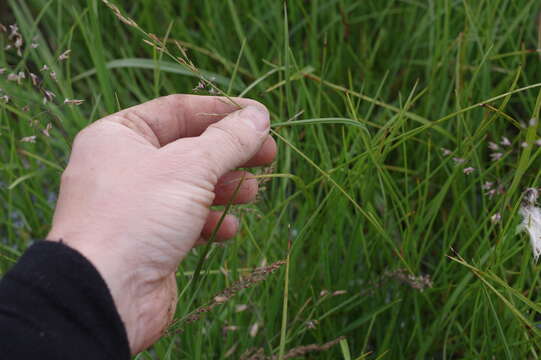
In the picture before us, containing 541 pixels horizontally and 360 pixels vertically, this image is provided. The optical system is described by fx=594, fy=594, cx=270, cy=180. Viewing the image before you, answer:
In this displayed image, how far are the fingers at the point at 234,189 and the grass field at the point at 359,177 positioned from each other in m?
0.11

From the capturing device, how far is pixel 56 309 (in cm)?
96

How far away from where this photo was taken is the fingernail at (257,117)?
4.01 feet

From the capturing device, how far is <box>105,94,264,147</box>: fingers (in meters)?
1.30

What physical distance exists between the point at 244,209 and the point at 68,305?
2.19 ft

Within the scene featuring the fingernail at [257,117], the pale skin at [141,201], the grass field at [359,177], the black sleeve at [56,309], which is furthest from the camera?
the grass field at [359,177]

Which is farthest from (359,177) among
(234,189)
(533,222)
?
(533,222)

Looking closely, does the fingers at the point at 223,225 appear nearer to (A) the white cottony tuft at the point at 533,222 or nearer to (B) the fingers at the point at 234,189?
(B) the fingers at the point at 234,189

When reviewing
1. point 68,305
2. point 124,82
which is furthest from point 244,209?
point 124,82

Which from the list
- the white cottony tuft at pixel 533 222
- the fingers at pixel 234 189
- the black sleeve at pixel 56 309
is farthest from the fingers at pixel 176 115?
the white cottony tuft at pixel 533 222

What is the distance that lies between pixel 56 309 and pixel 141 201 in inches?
9.0

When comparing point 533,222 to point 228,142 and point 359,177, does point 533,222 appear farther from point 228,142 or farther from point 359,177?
point 228,142

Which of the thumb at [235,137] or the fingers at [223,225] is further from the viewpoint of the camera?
the fingers at [223,225]

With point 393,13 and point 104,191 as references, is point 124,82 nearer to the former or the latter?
point 393,13

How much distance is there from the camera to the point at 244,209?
1.57m
